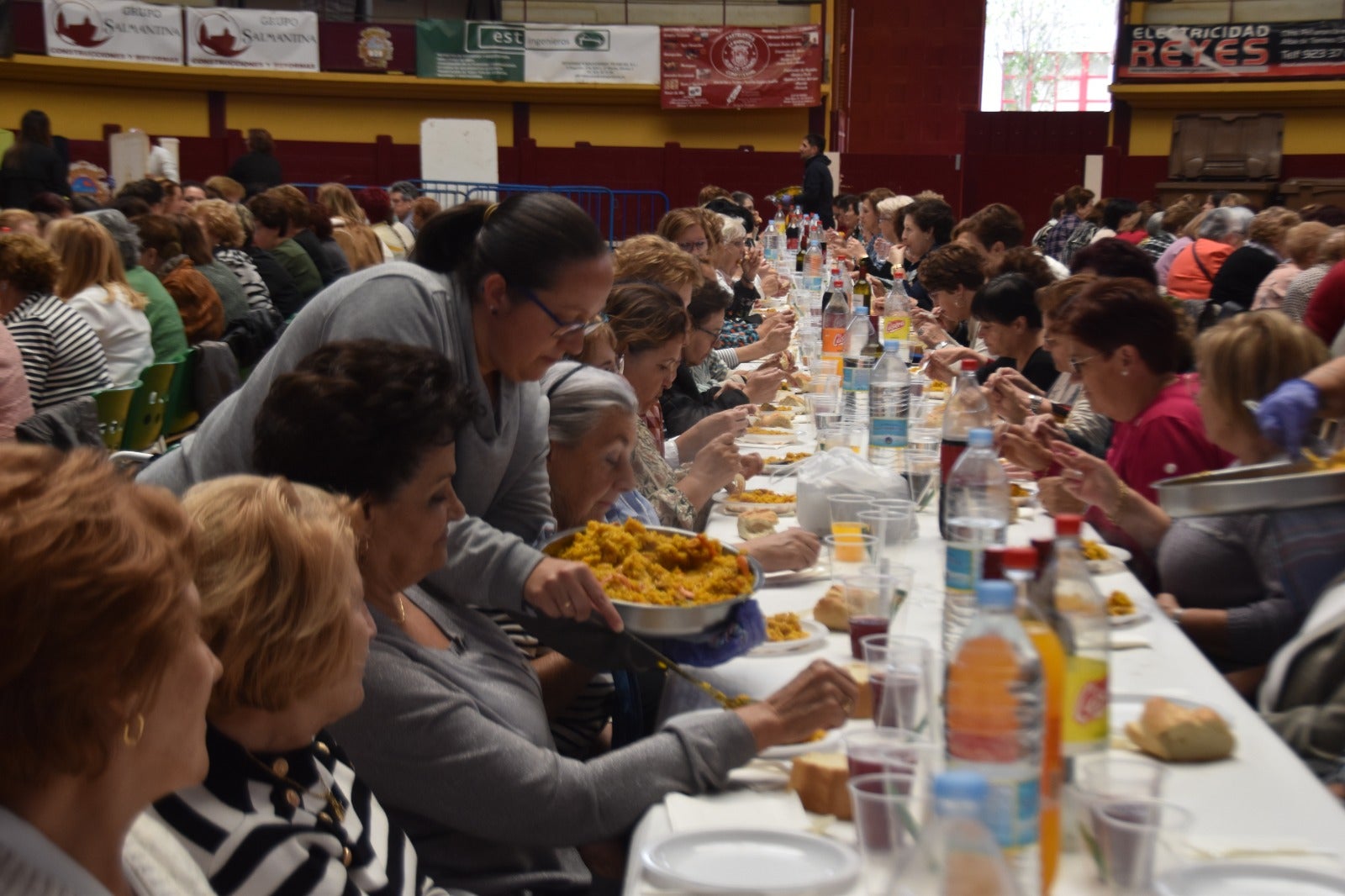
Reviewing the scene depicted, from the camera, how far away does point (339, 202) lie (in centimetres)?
976

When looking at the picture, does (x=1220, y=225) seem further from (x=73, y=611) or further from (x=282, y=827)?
(x=73, y=611)

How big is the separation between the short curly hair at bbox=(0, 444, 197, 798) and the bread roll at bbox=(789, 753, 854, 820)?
2.71ft

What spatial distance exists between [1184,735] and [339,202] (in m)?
8.88

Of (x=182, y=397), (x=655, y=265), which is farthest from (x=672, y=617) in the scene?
(x=182, y=397)

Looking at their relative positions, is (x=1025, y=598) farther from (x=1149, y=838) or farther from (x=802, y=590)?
(x=802, y=590)

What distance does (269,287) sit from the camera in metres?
7.62

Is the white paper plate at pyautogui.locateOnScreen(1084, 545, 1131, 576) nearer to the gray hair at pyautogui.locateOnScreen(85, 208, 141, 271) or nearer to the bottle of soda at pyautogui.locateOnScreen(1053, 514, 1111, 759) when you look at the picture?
the bottle of soda at pyautogui.locateOnScreen(1053, 514, 1111, 759)

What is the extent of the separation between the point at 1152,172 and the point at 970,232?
11310mm

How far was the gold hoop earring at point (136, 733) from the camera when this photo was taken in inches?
40.9

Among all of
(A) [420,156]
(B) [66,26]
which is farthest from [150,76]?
(A) [420,156]

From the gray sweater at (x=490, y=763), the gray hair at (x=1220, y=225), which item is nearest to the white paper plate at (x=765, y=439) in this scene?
the gray sweater at (x=490, y=763)

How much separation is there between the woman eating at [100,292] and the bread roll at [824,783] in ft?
14.7

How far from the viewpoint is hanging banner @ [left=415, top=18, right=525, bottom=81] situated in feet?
57.7

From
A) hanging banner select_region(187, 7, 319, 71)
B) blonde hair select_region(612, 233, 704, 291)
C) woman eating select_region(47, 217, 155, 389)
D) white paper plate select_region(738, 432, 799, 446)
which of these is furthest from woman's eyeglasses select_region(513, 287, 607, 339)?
hanging banner select_region(187, 7, 319, 71)
